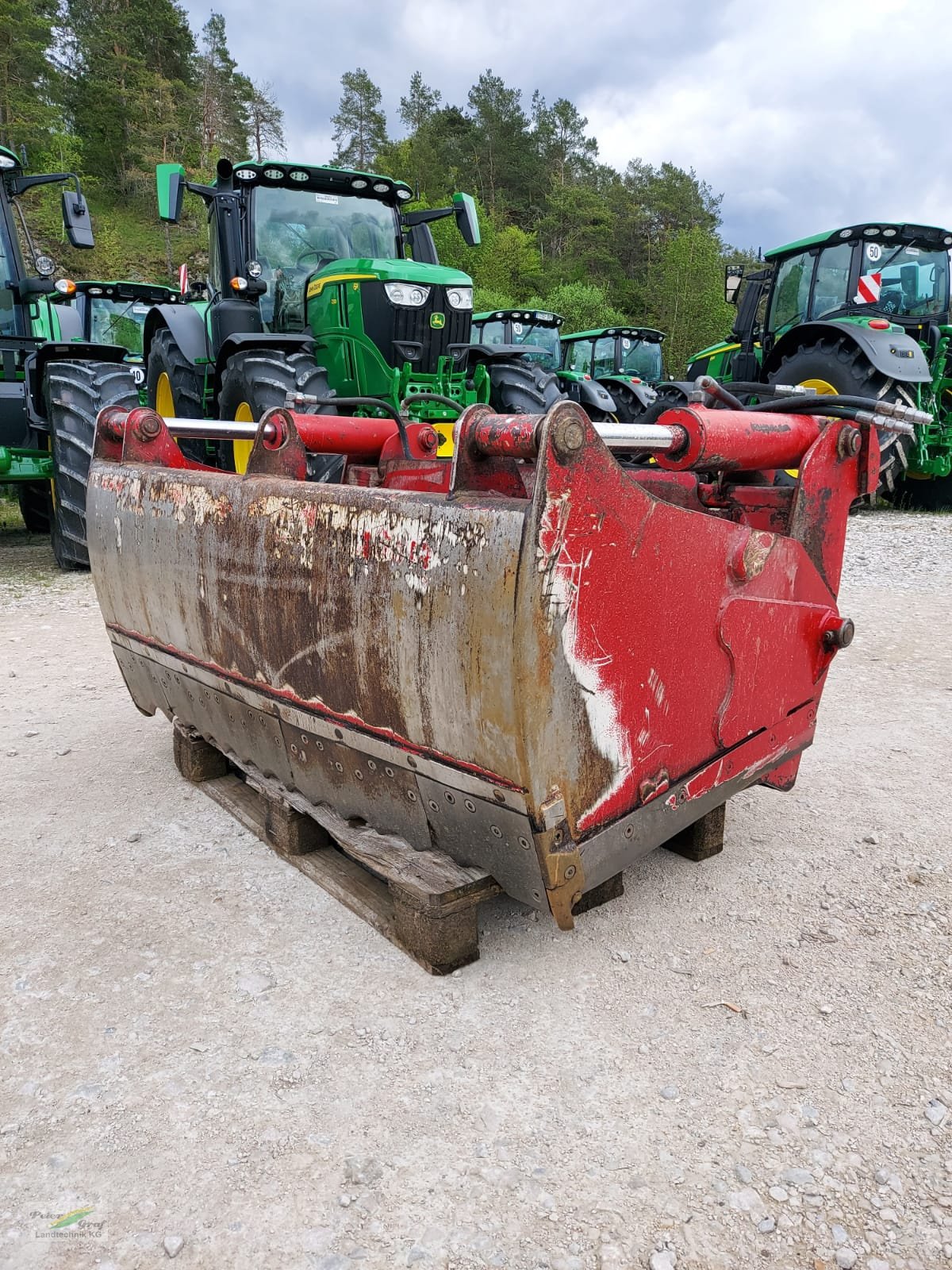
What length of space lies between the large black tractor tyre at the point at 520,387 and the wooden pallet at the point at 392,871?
4.76 m

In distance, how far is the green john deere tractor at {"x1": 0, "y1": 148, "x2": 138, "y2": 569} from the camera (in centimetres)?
664

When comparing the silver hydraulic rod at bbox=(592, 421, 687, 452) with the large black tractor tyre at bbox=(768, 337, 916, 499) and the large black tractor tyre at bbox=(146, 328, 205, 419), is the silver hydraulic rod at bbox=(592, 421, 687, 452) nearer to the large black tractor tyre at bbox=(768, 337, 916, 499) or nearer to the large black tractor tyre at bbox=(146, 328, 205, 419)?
the large black tractor tyre at bbox=(146, 328, 205, 419)

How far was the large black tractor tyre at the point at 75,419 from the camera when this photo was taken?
6.62 metres

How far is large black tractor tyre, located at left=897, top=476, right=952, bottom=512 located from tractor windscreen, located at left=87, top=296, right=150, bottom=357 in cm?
945

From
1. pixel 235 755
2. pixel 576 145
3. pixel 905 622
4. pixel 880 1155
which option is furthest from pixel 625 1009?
pixel 576 145

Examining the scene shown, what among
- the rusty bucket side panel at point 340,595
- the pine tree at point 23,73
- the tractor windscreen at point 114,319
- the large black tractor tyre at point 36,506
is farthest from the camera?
the pine tree at point 23,73

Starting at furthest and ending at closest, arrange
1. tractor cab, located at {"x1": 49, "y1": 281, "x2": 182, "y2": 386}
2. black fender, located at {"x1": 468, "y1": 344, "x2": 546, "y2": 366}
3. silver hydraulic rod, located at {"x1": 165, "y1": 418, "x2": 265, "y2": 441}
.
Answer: tractor cab, located at {"x1": 49, "y1": 281, "x2": 182, "y2": 386}, black fender, located at {"x1": 468, "y1": 344, "x2": 546, "y2": 366}, silver hydraulic rod, located at {"x1": 165, "y1": 418, "x2": 265, "y2": 441}

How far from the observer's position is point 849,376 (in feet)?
27.1

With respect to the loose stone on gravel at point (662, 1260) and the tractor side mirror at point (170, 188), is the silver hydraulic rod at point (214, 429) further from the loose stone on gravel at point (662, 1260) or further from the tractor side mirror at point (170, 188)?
the tractor side mirror at point (170, 188)

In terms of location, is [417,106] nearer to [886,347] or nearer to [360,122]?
[360,122]

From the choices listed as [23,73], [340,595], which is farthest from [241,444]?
[23,73]

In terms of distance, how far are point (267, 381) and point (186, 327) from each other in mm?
1824

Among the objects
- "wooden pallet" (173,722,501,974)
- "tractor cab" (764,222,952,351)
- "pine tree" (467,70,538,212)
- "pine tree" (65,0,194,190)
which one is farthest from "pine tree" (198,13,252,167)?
"wooden pallet" (173,722,501,974)

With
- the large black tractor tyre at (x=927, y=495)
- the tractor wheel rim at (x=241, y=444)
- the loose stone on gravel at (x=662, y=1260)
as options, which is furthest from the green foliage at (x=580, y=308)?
the loose stone on gravel at (x=662, y=1260)
